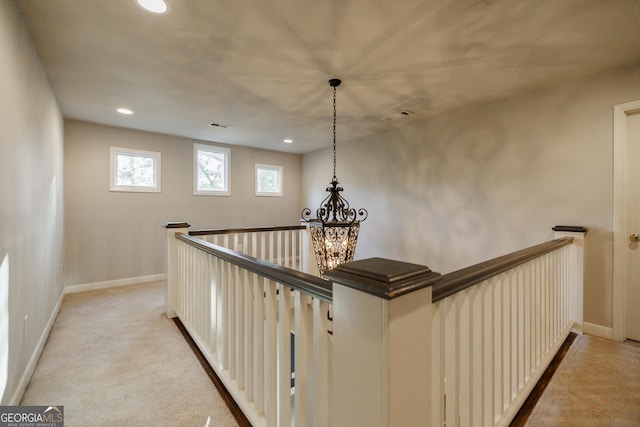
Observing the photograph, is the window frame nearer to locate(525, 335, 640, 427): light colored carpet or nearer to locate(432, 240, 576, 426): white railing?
locate(432, 240, 576, 426): white railing

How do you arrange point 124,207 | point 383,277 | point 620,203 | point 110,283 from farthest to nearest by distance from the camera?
1. point 124,207
2. point 110,283
3. point 620,203
4. point 383,277

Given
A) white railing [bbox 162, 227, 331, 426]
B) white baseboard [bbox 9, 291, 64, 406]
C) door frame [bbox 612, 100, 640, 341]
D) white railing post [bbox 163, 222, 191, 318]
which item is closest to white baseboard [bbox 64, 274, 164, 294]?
white baseboard [bbox 9, 291, 64, 406]

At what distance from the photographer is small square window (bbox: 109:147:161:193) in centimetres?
433

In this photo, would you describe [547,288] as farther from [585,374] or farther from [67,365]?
[67,365]

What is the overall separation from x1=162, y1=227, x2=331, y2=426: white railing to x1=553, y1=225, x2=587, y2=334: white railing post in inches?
104

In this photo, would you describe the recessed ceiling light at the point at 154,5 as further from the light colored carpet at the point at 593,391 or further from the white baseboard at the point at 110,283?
the white baseboard at the point at 110,283

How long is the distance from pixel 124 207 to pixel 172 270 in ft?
7.13

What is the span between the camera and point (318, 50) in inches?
87.5

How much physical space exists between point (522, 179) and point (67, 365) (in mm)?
4602

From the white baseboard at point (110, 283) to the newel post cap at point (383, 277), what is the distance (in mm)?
4829

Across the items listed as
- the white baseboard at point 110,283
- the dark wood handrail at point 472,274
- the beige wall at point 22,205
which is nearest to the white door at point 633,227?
the dark wood handrail at point 472,274

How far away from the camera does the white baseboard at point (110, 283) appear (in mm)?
4000

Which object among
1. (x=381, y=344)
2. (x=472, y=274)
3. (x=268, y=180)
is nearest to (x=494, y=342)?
(x=472, y=274)

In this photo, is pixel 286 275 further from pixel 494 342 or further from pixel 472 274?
pixel 494 342
